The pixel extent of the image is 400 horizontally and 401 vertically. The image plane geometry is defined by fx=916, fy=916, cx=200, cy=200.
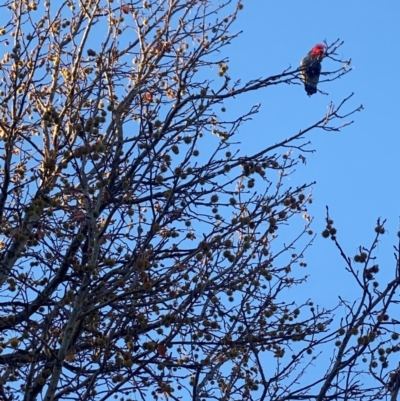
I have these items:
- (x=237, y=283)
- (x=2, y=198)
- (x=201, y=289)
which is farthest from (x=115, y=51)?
(x=201, y=289)

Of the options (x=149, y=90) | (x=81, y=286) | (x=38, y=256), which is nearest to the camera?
(x=81, y=286)

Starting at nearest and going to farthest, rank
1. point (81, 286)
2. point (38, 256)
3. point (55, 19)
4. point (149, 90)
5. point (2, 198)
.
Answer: point (81, 286)
point (38, 256)
point (2, 198)
point (149, 90)
point (55, 19)

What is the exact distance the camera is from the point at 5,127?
8.36 metres

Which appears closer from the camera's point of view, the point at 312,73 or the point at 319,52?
the point at 312,73

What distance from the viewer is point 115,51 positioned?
905 cm

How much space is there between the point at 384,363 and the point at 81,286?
2.14 meters

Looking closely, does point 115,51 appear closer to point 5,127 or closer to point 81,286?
point 5,127

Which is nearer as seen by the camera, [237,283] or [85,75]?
[237,283]

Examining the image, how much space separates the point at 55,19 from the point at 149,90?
1.42 m

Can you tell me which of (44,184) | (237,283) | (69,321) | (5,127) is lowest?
(69,321)

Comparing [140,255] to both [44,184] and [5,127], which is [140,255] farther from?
[5,127]

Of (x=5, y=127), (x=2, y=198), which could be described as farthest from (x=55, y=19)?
(x=2, y=198)

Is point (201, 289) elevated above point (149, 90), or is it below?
below

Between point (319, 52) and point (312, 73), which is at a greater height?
point (319, 52)
